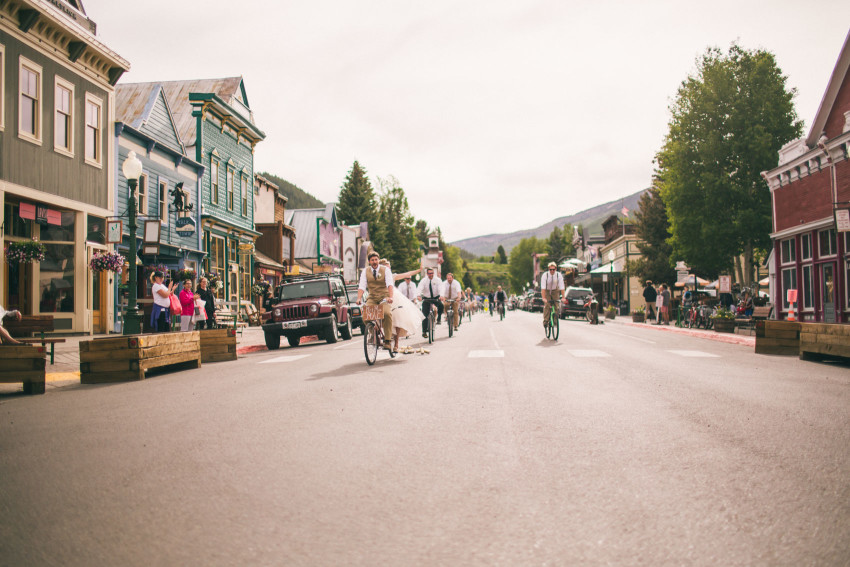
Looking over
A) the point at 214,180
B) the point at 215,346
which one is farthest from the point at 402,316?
the point at 214,180

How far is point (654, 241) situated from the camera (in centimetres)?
5678

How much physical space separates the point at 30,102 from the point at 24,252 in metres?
4.46

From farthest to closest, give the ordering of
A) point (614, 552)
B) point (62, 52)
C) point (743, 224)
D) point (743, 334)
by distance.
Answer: point (743, 224) → point (743, 334) → point (62, 52) → point (614, 552)

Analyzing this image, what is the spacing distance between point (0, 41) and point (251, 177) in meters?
22.0

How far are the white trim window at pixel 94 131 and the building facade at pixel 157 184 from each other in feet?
3.57

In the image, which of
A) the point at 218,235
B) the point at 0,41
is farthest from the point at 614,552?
the point at 218,235

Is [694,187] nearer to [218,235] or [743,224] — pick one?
[743,224]

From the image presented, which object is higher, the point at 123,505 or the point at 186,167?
the point at 186,167

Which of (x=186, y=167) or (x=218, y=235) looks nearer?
(x=186, y=167)

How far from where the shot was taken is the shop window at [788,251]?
3092 centimetres

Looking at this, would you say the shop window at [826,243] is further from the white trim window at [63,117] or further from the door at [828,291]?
the white trim window at [63,117]

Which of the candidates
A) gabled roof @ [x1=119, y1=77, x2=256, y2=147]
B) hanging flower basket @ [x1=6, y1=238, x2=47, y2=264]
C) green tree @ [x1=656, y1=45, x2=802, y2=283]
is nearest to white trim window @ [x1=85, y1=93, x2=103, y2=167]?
hanging flower basket @ [x1=6, y1=238, x2=47, y2=264]

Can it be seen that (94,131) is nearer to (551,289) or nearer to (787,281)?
(551,289)

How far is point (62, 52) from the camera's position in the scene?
2070cm
